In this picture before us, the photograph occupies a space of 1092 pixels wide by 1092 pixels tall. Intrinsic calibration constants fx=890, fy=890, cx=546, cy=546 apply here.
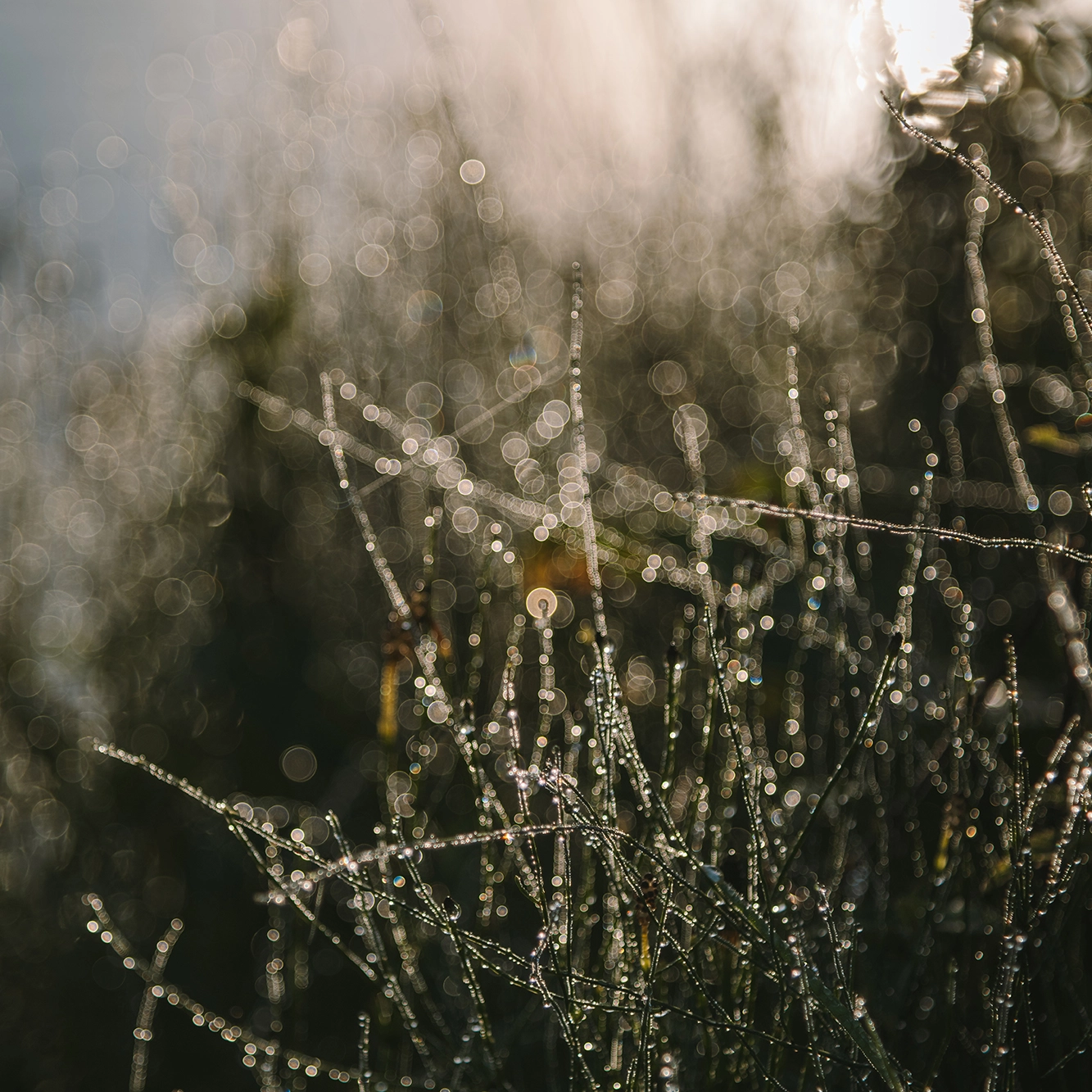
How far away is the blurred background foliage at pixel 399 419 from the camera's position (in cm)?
170

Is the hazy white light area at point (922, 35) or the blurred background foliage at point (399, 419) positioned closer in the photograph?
the hazy white light area at point (922, 35)

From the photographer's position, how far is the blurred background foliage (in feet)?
5.59

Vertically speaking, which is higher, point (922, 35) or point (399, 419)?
point (922, 35)

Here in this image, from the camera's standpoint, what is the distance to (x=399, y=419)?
2160mm

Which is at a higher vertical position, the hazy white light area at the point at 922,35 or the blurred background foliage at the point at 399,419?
the hazy white light area at the point at 922,35

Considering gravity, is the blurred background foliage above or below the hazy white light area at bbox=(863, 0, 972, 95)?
below

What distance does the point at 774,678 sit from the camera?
163 centimetres

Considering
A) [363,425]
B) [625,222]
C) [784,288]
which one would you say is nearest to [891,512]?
[784,288]

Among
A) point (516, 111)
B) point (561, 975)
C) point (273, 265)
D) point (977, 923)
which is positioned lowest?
point (977, 923)

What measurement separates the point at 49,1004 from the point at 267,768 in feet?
1.99

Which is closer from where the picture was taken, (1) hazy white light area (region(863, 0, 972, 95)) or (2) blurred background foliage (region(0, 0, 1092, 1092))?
(1) hazy white light area (region(863, 0, 972, 95))

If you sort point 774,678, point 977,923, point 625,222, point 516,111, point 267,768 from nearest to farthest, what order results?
point 977,923, point 774,678, point 267,768, point 516,111, point 625,222

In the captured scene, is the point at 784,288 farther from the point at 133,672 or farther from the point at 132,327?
the point at 133,672

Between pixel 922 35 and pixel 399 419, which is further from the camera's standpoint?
pixel 399 419
